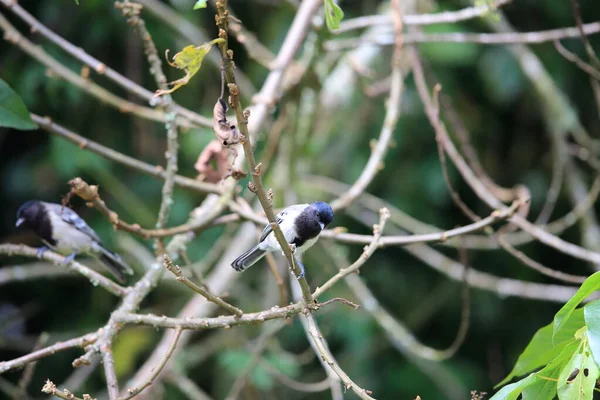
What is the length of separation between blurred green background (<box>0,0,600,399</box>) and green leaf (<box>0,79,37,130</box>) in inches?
90.5

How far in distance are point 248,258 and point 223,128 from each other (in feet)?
2.88

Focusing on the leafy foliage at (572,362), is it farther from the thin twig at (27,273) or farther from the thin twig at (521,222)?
the thin twig at (27,273)

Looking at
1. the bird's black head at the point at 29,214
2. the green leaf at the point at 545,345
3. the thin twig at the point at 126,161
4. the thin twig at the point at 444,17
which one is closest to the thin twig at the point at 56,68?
the thin twig at the point at 126,161

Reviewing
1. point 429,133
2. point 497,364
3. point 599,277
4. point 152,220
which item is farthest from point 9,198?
point 599,277

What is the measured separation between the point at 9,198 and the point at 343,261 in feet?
9.33

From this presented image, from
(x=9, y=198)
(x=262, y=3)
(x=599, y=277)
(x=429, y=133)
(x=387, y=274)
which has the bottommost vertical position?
(x=599, y=277)

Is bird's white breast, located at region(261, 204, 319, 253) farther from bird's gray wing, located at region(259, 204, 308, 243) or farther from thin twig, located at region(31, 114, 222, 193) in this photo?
thin twig, located at region(31, 114, 222, 193)

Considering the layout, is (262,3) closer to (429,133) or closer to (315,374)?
(429,133)

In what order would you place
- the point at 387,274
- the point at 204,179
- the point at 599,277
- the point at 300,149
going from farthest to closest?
1. the point at 387,274
2. the point at 300,149
3. the point at 204,179
4. the point at 599,277

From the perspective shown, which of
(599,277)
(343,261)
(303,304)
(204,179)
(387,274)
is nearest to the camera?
(599,277)

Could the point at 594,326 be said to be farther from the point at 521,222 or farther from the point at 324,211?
the point at 521,222

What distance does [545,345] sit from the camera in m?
1.71

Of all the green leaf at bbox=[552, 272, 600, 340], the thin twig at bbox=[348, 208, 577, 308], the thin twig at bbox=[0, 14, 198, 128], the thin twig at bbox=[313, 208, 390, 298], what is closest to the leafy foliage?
the green leaf at bbox=[552, 272, 600, 340]

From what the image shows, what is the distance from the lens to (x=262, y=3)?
5.21m
